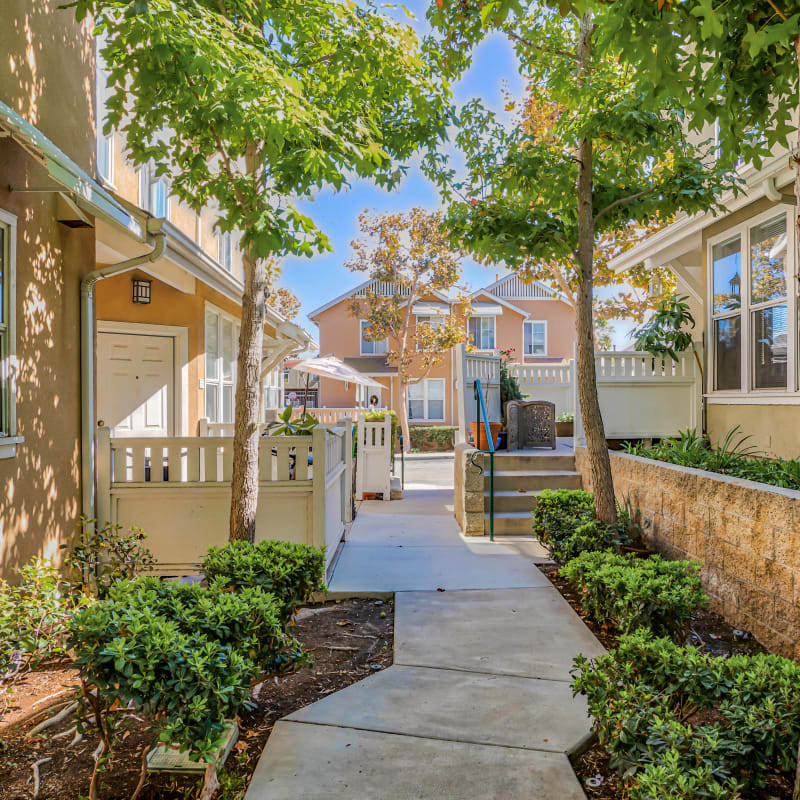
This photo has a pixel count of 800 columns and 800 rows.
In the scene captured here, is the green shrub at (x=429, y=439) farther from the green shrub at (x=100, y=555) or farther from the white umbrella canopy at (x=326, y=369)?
the green shrub at (x=100, y=555)

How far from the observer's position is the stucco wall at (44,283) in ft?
13.1

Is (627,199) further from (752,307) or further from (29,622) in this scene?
(29,622)

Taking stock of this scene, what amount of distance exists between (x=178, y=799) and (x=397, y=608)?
2.38 m

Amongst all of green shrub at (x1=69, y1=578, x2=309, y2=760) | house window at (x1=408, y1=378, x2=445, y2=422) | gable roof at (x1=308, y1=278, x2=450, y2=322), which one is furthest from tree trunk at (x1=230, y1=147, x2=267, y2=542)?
house window at (x1=408, y1=378, x2=445, y2=422)

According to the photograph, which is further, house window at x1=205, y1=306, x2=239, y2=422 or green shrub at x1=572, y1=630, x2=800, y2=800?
house window at x1=205, y1=306, x2=239, y2=422

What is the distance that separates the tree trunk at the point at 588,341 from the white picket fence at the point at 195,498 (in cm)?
231

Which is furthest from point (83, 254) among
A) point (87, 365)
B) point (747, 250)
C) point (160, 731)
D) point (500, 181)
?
point (747, 250)

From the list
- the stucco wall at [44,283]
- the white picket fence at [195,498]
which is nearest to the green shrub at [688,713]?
the white picket fence at [195,498]

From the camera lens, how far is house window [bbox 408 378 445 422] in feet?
82.2

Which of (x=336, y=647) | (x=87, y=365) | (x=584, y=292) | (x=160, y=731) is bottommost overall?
(x=336, y=647)

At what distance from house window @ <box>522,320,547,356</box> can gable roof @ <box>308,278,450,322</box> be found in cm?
499

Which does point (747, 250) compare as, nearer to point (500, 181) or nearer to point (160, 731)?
point (500, 181)

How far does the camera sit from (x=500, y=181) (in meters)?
5.44

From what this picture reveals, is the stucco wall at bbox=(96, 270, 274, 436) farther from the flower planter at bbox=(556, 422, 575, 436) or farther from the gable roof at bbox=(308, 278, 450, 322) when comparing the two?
the gable roof at bbox=(308, 278, 450, 322)
